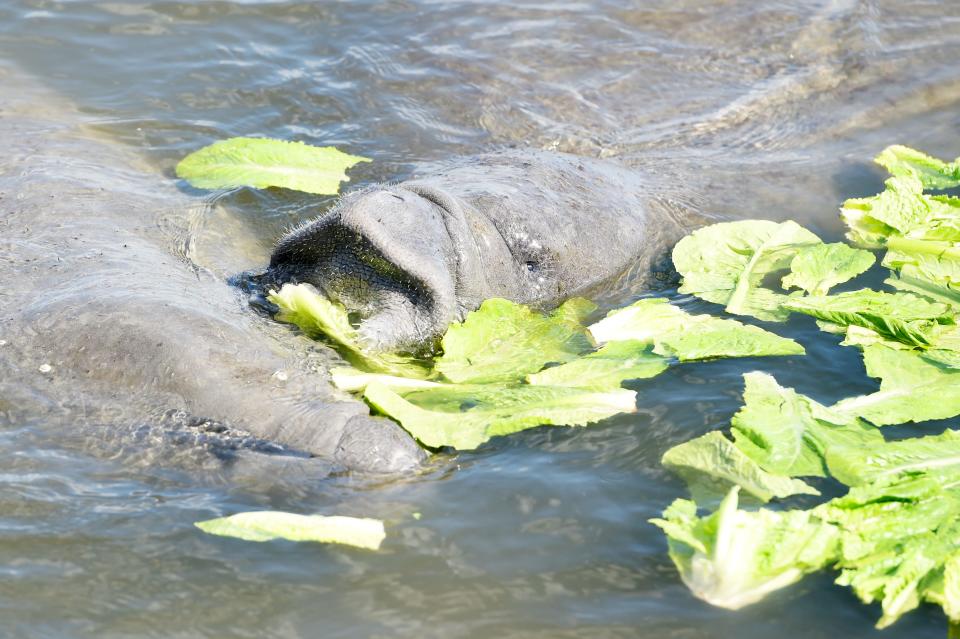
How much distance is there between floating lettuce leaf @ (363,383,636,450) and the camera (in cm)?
466

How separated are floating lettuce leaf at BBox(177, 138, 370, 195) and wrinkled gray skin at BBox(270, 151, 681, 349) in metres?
1.11

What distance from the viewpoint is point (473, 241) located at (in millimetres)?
5398

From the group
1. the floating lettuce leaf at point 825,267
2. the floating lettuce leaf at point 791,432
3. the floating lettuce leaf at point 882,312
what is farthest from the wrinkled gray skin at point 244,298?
the floating lettuce leaf at point 791,432

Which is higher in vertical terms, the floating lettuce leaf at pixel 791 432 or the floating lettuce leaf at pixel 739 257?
the floating lettuce leaf at pixel 739 257

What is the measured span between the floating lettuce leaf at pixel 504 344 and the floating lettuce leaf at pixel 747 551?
1435 millimetres

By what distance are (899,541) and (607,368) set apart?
1.63m

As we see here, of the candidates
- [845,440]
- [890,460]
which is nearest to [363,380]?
[845,440]

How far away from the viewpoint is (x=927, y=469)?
4305mm

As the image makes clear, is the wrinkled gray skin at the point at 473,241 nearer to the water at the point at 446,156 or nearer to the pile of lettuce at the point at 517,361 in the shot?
the pile of lettuce at the point at 517,361

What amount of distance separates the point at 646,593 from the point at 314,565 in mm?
1211

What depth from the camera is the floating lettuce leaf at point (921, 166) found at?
742cm

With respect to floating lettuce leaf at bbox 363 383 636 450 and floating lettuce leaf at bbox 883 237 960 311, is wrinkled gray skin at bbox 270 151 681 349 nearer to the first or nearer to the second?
floating lettuce leaf at bbox 363 383 636 450

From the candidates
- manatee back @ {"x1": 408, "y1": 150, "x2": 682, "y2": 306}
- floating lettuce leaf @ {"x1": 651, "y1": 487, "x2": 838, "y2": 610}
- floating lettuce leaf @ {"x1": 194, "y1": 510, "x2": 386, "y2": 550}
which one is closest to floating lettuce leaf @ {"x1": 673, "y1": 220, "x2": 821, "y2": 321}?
manatee back @ {"x1": 408, "y1": 150, "x2": 682, "y2": 306}

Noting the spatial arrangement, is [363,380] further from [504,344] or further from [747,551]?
[747,551]
